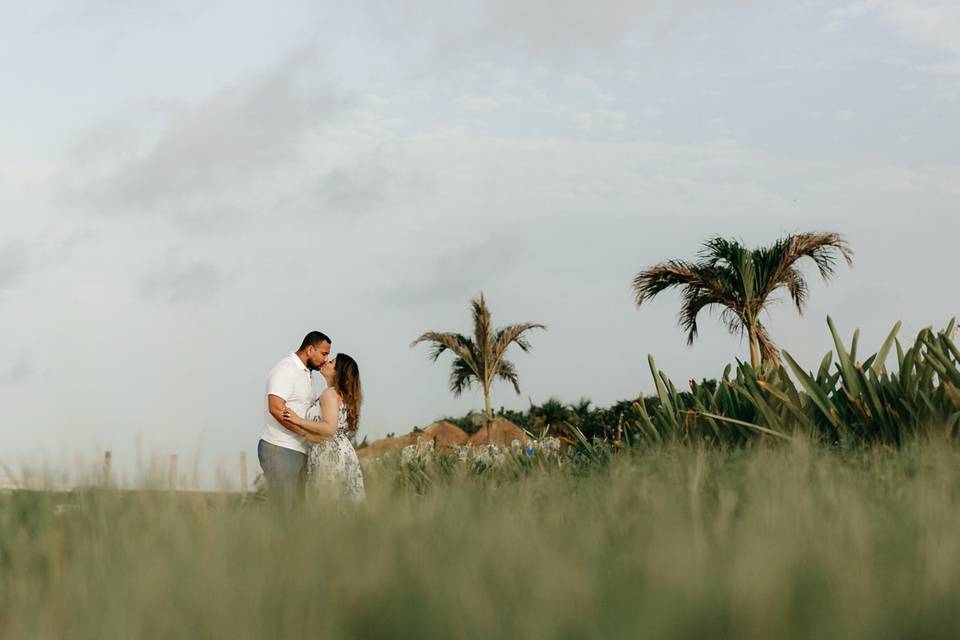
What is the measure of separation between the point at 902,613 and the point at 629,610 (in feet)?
2.34

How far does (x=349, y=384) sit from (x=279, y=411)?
62cm

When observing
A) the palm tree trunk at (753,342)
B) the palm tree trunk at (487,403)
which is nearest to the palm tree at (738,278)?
the palm tree trunk at (753,342)

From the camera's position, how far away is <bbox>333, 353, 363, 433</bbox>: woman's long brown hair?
732cm

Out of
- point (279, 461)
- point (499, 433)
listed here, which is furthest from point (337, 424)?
point (499, 433)

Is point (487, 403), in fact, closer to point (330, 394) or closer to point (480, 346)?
point (480, 346)

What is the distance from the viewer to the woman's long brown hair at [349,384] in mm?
7324

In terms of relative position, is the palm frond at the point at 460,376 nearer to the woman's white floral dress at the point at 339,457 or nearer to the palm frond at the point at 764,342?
the palm frond at the point at 764,342

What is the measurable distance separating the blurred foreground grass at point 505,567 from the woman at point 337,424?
2879 millimetres

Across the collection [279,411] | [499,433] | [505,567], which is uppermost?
[499,433]

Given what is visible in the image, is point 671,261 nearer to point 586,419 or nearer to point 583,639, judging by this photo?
point 586,419

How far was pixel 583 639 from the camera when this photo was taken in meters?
2.35

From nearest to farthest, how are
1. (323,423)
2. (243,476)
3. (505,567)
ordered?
(505,567) < (243,476) < (323,423)

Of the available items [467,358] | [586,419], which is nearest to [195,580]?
[586,419]

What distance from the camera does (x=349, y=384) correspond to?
732 centimetres
